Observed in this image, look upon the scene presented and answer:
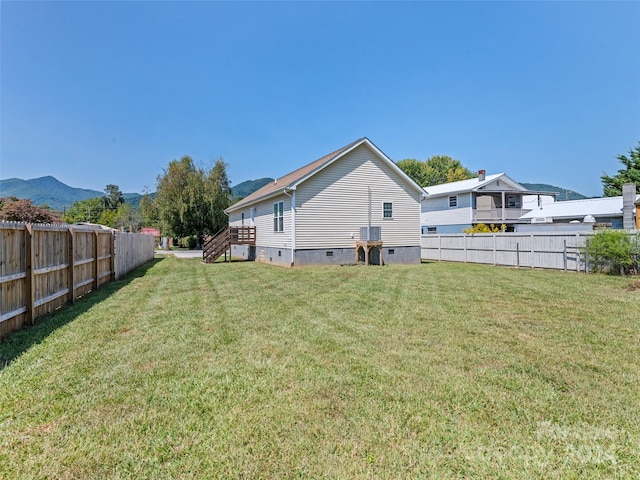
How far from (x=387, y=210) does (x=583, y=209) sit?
21709 millimetres

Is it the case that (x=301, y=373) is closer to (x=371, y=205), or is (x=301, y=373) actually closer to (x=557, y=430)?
(x=557, y=430)

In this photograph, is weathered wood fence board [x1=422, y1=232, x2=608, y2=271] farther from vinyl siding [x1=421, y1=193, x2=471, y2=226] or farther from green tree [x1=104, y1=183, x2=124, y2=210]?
green tree [x1=104, y1=183, x2=124, y2=210]

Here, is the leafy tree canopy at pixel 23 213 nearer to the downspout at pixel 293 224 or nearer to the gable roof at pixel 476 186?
the downspout at pixel 293 224

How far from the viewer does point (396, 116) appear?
25.4 meters

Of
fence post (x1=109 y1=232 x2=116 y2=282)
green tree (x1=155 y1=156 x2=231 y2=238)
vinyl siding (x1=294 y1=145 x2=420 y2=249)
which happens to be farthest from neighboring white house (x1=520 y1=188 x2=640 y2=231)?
green tree (x1=155 y1=156 x2=231 y2=238)

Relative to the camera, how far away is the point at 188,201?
105ft

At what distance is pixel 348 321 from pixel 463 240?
1387 centimetres

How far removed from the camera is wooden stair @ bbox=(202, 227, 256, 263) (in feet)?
58.9

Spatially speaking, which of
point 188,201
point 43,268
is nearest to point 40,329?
point 43,268

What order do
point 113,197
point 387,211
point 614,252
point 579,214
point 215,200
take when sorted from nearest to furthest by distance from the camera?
point 614,252, point 387,211, point 579,214, point 215,200, point 113,197

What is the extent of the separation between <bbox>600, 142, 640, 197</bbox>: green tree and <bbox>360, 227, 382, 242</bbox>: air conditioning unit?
2944cm

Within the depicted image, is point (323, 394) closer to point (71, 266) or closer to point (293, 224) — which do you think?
point (71, 266)

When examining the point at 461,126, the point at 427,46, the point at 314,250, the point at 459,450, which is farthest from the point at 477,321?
the point at 461,126

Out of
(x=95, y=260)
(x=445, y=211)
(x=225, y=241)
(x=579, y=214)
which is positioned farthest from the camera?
(x=445, y=211)
